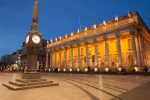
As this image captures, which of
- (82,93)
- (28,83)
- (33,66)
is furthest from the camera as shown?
(33,66)

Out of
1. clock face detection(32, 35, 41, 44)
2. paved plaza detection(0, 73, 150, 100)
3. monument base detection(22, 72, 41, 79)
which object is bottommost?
paved plaza detection(0, 73, 150, 100)

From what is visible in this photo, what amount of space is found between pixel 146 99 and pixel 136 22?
108 ft

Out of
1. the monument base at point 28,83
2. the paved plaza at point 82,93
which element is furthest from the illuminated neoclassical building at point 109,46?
the monument base at point 28,83

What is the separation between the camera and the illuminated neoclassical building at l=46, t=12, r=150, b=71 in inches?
1395

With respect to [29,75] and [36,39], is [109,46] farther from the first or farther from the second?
[29,75]

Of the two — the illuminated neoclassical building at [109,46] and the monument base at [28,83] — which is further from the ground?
the illuminated neoclassical building at [109,46]

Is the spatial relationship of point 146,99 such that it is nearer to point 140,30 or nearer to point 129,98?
point 129,98

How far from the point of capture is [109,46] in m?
46.1

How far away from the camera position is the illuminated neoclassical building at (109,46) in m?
35.4

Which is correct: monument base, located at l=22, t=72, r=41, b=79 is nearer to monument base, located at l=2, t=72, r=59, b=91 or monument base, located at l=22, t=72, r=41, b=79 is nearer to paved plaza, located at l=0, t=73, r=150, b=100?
monument base, located at l=2, t=72, r=59, b=91

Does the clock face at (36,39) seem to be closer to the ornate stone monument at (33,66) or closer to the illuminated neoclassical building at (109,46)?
the ornate stone monument at (33,66)

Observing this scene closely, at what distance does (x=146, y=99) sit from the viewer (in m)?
7.02

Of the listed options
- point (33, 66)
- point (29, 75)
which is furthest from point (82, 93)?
point (33, 66)

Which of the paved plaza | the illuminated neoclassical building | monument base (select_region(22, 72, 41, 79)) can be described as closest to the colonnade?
the illuminated neoclassical building
